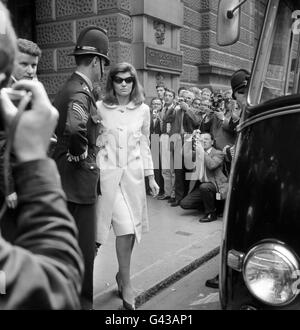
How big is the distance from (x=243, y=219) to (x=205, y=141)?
16.1 ft

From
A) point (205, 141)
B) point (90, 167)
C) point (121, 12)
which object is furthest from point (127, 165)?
point (121, 12)

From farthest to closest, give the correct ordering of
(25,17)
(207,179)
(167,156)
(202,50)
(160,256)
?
(202,50) → (25,17) → (167,156) → (207,179) → (160,256)

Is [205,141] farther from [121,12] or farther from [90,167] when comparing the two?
[90,167]

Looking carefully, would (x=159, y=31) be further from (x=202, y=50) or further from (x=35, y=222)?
(x=35, y=222)

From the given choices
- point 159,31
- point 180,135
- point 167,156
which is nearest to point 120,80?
point 180,135

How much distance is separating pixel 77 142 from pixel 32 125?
1908mm

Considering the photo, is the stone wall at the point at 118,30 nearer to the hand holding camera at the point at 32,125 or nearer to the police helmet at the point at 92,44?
the police helmet at the point at 92,44

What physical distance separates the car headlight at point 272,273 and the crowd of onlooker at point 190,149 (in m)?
4.04

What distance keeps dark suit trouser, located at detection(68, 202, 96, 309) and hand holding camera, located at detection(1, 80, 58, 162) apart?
2041 mm

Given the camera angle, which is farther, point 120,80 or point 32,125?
point 120,80

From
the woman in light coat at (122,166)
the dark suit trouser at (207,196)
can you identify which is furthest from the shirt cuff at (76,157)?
the dark suit trouser at (207,196)

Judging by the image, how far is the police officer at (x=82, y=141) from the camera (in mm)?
3020

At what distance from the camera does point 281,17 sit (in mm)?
3037

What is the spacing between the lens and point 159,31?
9.67 meters
